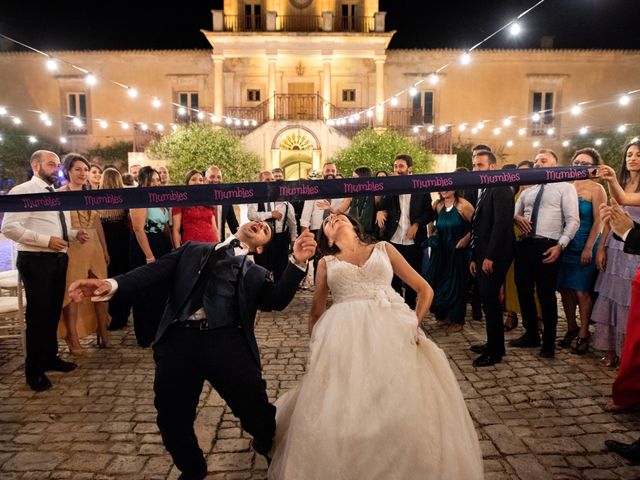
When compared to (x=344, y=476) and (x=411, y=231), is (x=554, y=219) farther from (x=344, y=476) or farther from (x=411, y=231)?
(x=344, y=476)

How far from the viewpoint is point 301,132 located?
2238 cm

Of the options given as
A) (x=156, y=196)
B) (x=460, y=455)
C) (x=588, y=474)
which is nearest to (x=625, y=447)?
Result: (x=588, y=474)

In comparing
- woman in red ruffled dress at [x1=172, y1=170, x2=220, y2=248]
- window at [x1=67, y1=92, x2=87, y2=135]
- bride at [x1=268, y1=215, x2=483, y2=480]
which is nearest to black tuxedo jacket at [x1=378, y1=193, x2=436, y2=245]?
woman in red ruffled dress at [x1=172, y1=170, x2=220, y2=248]

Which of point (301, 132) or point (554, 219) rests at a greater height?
point (301, 132)

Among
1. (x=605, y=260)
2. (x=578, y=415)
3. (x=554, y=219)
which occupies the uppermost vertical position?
(x=554, y=219)

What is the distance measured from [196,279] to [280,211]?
507 centimetres

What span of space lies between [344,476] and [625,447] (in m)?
2.02

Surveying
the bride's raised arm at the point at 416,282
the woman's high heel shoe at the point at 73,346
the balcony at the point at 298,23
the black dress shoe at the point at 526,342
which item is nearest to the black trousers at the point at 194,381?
the bride's raised arm at the point at 416,282

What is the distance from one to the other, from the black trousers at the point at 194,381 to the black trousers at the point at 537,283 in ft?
11.3

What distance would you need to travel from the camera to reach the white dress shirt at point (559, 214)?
16.3 ft

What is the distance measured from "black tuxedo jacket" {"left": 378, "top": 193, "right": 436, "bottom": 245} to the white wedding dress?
11.3 ft

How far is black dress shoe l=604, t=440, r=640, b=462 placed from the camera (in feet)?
10.1

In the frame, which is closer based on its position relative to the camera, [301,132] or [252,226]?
[252,226]

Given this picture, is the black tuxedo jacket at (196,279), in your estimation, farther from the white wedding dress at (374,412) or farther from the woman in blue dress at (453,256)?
the woman in blue dress at (453,256)
